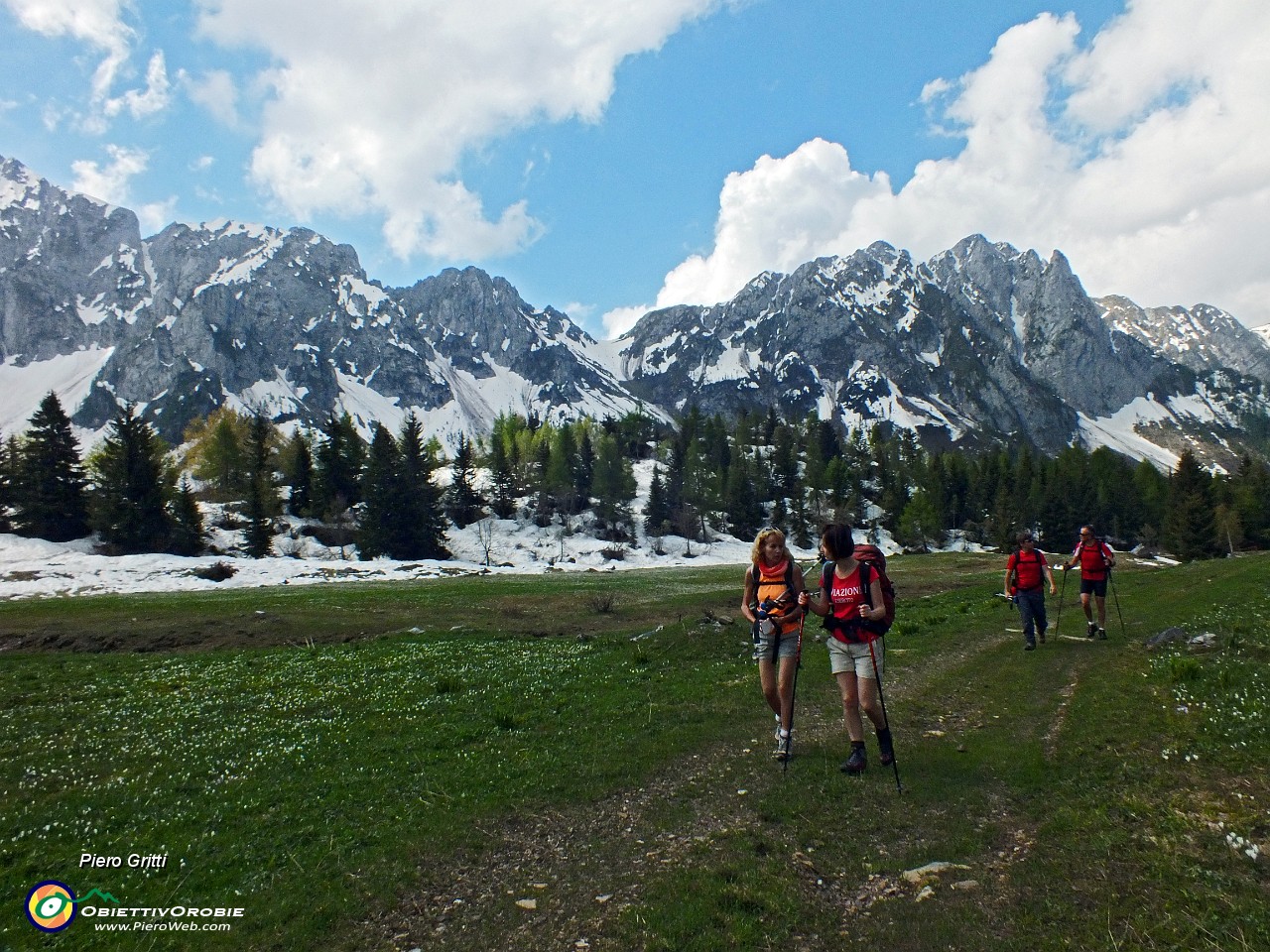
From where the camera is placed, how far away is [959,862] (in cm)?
672

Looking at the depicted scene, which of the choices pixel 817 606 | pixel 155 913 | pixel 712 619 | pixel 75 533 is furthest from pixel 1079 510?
pixel 75 533

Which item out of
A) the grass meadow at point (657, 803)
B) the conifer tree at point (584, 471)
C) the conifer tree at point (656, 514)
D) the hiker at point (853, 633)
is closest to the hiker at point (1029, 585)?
the grass meadow at point (657, 803)

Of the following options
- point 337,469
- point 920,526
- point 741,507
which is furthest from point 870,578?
point 741,507

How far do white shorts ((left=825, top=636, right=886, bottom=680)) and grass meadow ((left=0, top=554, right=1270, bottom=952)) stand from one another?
147 centimetres

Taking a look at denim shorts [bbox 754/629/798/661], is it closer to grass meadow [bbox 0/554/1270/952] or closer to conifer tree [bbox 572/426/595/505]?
grass meadow [bbox 0/554/1270/952]

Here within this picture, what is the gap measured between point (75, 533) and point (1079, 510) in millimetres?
128544

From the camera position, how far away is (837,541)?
9.95m

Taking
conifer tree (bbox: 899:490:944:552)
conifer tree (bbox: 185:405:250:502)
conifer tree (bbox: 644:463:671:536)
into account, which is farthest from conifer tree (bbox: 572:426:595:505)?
conifer tree (bbox: 899:490:944:552)

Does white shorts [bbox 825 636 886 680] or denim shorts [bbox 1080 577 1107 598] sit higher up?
white shorts [bbox 825 636 886 680]

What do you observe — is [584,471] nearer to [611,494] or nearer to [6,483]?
[611,494]

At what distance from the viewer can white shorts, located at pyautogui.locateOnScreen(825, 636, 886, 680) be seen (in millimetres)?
9375

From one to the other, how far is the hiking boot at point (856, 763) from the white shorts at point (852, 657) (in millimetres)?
1081

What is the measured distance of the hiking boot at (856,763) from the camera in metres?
9.19

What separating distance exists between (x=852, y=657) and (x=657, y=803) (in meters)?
3.55
